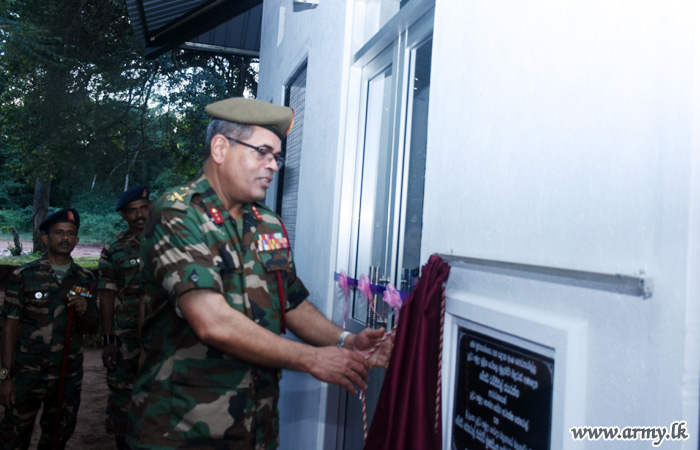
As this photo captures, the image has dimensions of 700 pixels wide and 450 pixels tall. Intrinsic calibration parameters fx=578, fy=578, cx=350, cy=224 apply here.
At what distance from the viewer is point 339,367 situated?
1979 mm

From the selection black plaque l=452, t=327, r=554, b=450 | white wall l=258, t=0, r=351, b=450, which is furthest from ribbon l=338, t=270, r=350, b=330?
black plaque l=452, t=327, r=554, b=450

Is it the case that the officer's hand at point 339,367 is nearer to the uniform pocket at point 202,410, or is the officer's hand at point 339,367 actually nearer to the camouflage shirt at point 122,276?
the uniform pocket at point 202,410

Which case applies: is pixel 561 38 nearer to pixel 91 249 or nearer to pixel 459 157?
pixel 459 157

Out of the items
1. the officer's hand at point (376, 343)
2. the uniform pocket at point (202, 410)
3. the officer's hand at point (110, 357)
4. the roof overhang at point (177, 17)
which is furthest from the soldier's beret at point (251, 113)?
the roof overhang at point (177, 17)

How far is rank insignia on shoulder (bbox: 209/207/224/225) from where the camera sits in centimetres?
229

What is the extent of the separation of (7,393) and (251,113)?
11.7ft

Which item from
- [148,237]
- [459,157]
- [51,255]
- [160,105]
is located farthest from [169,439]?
[160,105]

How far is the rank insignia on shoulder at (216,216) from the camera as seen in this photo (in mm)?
2289

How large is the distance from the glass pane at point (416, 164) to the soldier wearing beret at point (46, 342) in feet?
11.3

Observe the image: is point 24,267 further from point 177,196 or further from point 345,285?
point 177,196

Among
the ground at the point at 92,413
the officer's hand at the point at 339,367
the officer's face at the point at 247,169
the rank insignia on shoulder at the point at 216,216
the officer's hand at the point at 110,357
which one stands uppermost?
the officer's face at the point at 247,169

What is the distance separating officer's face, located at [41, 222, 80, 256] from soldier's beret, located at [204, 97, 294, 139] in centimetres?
314

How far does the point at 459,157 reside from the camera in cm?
195

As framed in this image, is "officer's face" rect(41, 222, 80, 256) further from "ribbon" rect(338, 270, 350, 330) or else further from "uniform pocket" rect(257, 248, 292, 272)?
"uniform pocket" rect(257, 248, 292, 272)
